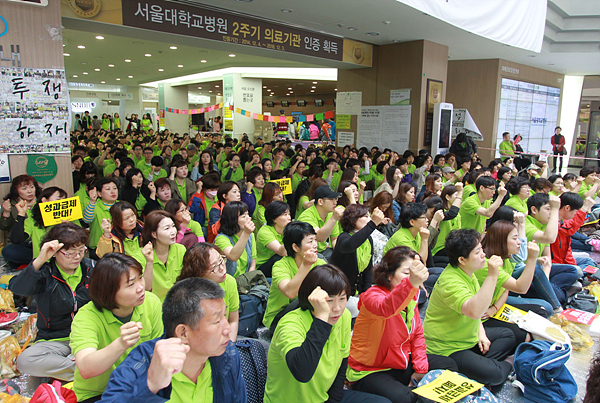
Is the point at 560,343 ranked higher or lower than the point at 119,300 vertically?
lower

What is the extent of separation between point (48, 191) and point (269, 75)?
480 inches

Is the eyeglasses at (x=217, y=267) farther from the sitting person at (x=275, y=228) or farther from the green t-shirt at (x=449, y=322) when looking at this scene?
the green t-shirt at (x=449, y=322)

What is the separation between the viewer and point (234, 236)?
341 centimetres

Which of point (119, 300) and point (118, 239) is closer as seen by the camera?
point (119, 300)

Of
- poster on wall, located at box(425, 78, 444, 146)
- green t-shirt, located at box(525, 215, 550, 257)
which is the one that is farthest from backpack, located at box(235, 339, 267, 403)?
poster on wall, located at box(425, 78, 444, 146)

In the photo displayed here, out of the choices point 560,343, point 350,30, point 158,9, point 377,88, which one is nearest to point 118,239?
point 560,343

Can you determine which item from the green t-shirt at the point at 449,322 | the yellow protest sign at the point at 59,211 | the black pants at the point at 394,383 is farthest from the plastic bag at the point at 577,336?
the yellow protest sign at the point at 59,211

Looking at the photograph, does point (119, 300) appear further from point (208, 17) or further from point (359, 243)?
point (208, 17)

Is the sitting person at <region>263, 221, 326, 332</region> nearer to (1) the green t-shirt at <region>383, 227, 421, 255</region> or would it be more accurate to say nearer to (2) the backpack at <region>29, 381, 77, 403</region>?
(1) the green t-shirt at <region>383, 227, 421, 255</region>

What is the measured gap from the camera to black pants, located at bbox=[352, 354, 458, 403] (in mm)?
2197

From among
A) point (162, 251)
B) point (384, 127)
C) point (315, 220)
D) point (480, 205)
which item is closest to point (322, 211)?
point (315, 220)

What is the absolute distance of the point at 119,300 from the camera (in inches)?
76.4

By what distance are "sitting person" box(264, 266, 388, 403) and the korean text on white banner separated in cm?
367

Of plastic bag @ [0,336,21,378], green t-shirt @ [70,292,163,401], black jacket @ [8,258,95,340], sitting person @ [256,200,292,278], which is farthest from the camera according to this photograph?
sitting person @ [256,200,292,278]
